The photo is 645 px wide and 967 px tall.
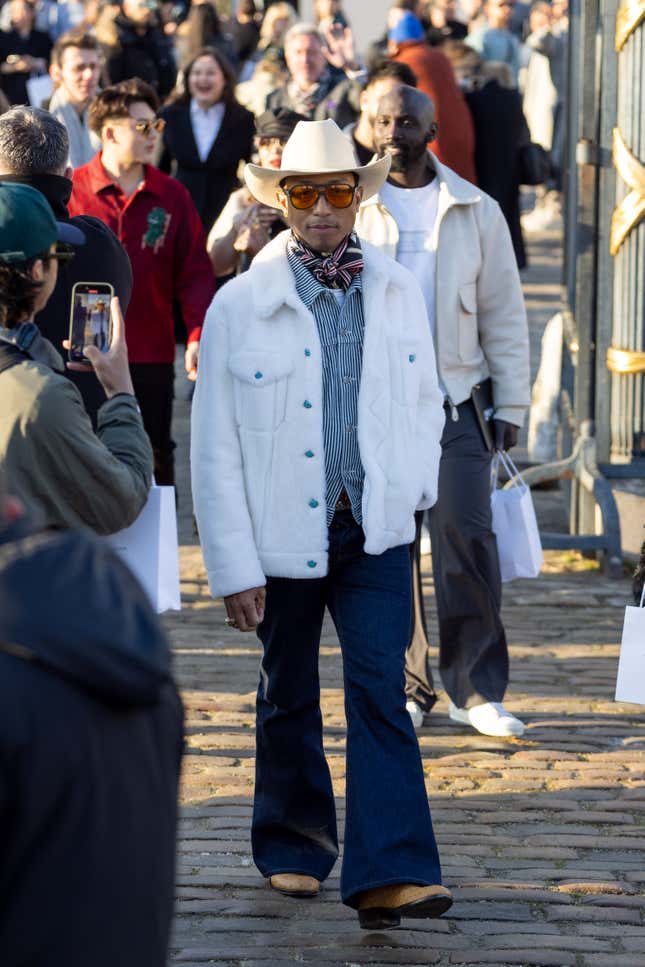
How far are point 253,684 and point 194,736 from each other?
27.5 inches

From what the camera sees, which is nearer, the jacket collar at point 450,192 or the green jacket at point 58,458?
the green jacket at point 58,458

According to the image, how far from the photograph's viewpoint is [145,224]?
7133mm

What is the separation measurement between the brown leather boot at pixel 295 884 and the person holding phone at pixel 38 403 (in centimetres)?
166

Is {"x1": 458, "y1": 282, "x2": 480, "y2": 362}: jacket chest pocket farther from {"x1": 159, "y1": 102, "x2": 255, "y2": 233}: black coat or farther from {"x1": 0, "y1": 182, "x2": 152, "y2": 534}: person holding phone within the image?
{"x1": 159, "y1": 102, "x2": 255, "y2": 233}: black coat

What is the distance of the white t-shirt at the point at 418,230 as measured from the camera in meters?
5.80

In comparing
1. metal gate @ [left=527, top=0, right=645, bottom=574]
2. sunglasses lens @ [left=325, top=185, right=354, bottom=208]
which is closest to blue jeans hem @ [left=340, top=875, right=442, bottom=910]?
sunglasses lens @ [left=325, top=185, right=354, bottom=208]

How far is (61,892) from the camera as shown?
1.84m

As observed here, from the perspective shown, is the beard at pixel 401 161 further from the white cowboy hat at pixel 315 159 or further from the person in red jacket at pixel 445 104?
the person in red jacket at pixel 445 104

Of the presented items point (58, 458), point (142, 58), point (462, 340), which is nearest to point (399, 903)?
point (58, 458)

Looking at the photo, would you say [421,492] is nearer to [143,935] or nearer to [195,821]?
→ [195,821]

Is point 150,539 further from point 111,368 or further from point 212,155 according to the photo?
point 212,155

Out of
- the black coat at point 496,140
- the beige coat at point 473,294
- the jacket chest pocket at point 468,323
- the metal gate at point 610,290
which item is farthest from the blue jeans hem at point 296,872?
the black coat at point 496,140

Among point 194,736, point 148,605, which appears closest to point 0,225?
point 148,605

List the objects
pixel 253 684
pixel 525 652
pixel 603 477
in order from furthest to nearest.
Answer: pixel 603 477 < pixel 525 652 < pixel 253 684
